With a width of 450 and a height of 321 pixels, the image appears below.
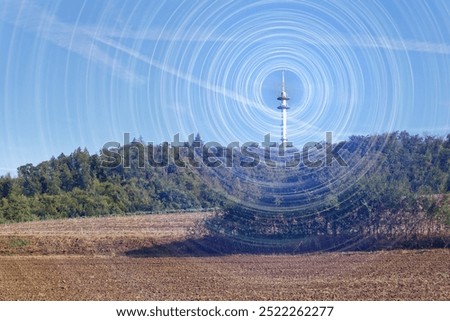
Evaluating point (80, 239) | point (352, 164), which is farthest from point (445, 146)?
point (80, 239)

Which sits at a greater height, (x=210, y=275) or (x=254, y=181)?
(x=254, y=181)

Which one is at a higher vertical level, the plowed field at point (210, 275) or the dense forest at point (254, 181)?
the dense forest at point (254, 181)

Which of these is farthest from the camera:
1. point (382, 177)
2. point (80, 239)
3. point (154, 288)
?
point (80, 239)

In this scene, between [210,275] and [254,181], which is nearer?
[254,181]
